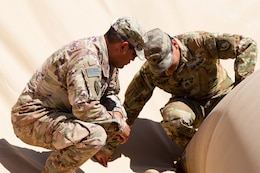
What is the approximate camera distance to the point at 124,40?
2.13m

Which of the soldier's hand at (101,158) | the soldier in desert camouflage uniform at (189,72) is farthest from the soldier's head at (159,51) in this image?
the soldier's hand at (101,158)

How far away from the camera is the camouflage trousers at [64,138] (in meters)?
2.07

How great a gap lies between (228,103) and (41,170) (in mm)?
741

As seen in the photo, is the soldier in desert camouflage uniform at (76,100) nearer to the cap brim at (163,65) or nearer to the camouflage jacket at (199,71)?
the cap brim at (163,65)

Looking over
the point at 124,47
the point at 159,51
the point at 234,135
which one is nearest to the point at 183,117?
the point at 159,51

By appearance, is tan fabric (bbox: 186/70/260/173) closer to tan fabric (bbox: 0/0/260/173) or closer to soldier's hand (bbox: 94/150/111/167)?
tan fabric (bbox: 0/0/260/173)

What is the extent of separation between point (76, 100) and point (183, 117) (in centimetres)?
61

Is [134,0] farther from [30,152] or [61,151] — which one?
[61,151]

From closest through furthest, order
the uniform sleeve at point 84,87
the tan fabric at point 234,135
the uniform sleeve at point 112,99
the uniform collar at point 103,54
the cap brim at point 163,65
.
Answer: the tan fabric at point 234,135 → the uniform sleeve at point 84,87 → the uniform collar at point 103,54 → the uniform sleeve at point 112,99 → the cap brim at point 163,65

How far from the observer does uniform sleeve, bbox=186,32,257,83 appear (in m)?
2.46

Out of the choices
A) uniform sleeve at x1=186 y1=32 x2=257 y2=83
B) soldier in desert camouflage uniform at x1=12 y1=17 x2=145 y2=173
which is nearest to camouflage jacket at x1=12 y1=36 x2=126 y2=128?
soldier in desert camouflage uniform at x1=12 y1=17 x2=145 y2=173

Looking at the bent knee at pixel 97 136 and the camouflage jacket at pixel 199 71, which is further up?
the bent knee at pixel 97 136

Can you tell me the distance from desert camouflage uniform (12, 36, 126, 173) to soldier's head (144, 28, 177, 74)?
0.23m

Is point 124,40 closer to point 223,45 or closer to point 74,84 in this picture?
point 74,84
